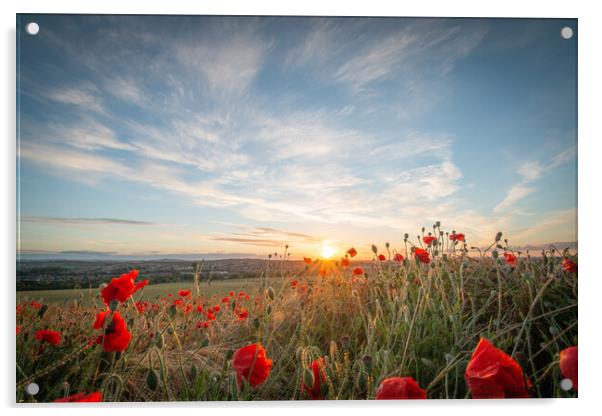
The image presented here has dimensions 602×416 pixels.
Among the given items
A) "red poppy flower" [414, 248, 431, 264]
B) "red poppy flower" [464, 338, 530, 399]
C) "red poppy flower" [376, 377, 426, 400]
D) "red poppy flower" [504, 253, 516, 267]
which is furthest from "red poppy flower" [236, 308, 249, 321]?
"red poppy flower" [504, 253, 516, 267]

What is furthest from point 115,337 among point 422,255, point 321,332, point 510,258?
point 510,258

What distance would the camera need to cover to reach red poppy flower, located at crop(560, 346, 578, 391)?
2.32 meters

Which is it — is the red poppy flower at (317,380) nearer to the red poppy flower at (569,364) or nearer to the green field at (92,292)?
the green field at (92,292)

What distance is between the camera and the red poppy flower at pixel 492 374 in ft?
6.18

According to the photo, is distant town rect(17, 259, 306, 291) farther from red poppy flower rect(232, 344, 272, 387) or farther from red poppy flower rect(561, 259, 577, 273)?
red poppy flower rect(561, 259, 577, 273)

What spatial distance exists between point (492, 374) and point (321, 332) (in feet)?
2.91

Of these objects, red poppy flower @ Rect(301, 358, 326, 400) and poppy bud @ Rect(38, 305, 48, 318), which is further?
poppy bud @ Rect(38, 305, 48, 318)

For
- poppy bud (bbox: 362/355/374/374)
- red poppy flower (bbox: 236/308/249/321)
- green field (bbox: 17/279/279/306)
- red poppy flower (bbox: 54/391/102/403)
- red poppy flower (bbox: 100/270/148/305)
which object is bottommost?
red poppy flower (bbox: 54/391/102/403)

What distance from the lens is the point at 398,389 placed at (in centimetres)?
199

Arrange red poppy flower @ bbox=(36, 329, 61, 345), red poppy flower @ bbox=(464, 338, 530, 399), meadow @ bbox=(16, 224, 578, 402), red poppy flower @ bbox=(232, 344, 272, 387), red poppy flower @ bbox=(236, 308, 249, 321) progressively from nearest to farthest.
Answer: red poppy flower @ bbox=(464, 338, 530, 399), red poppy flower @ bbox=(232, 344, 272, 387), meadow @ bbox=(16, 224, 578, 402), red poppy flower @ bbox=(36, 329, 61, 345), red poppy flower @ bbox=(236, 308, 249, 321)

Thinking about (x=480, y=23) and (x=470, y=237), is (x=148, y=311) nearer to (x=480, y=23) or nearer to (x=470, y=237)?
(x=470, y=237)

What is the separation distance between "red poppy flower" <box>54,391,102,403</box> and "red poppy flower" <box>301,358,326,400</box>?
927 mm

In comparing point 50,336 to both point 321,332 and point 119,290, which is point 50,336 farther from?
point 321,332

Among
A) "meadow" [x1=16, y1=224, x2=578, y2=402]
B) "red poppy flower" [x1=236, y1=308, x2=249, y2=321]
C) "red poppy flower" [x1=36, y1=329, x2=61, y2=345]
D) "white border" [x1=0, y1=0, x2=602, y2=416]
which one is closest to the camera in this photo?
"meadow" [x1=16, y1=224, x2=578, y2=402]
